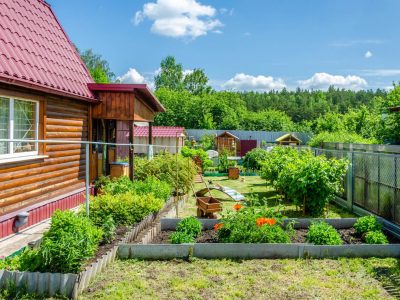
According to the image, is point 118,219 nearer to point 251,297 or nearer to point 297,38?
point 251,297

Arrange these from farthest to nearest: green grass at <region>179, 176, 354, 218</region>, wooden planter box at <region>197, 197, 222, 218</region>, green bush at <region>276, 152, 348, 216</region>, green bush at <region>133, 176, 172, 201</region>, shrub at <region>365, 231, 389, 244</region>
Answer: green grass at <region>179, 176, 354, 218</region>, green bush at <region>276, 152, 348, 216</region>, green bush at <region>133, 176, 172, 201</region>, wooden planter box at <region>197, 197, 222, 218</region>, shrub at <region>365, 231, 389, 244</region>

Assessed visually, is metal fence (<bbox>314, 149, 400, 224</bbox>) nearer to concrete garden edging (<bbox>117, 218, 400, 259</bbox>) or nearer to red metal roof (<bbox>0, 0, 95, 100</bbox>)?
concrete garden edging (<bbox>117, 218, 400, 259</bbox>)

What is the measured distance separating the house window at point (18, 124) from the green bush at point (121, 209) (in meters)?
1.80

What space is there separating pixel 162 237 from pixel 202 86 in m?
61.0

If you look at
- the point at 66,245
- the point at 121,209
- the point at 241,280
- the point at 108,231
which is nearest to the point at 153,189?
the point at 121,209

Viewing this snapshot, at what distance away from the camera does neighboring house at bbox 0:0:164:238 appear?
713 centimetres

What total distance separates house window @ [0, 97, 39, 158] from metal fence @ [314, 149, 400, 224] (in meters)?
7.80

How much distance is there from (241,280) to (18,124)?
17.9ft

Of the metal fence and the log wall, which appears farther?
the metal fence

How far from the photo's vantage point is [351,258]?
629cm

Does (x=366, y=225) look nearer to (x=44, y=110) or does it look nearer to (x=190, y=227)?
(x=190, y=227)

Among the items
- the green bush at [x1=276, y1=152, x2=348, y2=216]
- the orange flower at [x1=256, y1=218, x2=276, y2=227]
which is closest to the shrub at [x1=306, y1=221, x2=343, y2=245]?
the orange flower at [x1=256, y1=218, x2=276, y2=227]

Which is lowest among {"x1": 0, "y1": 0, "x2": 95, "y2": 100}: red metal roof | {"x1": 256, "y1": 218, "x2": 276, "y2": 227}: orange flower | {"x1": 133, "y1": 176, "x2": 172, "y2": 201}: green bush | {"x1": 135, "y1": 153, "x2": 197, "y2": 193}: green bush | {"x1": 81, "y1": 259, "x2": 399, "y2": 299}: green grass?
{"x1": 81, "y1": 259, "x2": 399, "y2": 299}: green grass

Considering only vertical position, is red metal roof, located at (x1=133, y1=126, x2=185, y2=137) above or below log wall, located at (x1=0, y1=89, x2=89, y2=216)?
Answer: above
